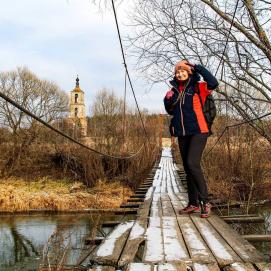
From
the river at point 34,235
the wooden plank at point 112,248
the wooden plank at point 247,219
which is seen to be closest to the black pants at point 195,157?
the wooden plank at point 247,219

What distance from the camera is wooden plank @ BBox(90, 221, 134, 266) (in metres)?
2.02

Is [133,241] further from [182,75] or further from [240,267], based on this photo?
[182,75]

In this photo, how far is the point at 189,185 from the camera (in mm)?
3258

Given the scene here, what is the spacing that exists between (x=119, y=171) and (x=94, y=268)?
1410cm

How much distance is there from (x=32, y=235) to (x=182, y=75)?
332 inches

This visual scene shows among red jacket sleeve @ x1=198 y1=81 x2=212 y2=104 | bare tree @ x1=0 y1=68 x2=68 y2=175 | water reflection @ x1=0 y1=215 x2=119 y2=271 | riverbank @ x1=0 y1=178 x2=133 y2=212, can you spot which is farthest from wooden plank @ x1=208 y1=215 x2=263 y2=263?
bare tree @ x1=0 y1=68 x2=68 y2=175

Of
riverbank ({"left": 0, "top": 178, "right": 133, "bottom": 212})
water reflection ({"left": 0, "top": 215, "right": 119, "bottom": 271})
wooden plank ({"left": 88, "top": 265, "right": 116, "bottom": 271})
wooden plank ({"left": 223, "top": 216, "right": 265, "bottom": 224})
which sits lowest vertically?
water reflection ({"left": 0, "top": 215, "right": 119, "bottom": 271})

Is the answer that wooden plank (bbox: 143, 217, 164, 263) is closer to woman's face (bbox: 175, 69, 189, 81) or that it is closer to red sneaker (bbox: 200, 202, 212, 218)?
red sneaker (bbox: 200, 202, 212, 218)

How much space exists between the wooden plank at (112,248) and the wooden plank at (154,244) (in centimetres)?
14

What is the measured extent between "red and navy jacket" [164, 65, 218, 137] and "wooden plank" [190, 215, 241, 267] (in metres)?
0.65

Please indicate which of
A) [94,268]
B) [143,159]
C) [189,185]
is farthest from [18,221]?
[94,268]

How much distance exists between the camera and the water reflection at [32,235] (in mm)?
8344

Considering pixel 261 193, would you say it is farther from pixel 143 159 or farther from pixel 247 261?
pixel 247 261

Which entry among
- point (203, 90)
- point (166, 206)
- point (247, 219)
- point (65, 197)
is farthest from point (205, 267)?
point (65, 197)
